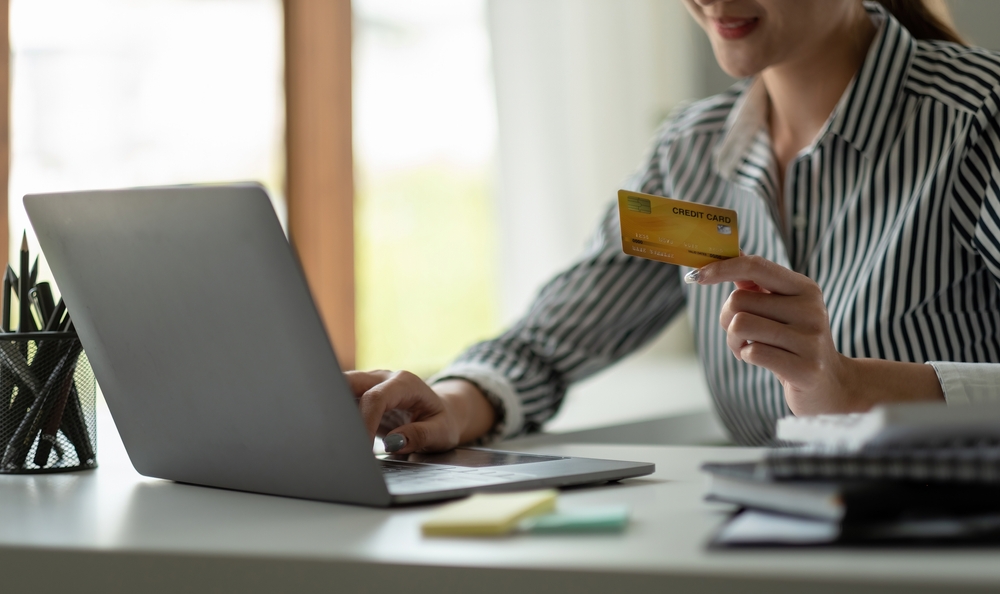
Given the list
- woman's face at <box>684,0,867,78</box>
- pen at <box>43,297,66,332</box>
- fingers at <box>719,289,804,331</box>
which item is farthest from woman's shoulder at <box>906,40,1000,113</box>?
pen at <box>43,297,66,332</box>

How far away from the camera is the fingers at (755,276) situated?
759 mm

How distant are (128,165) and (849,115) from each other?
129 cm

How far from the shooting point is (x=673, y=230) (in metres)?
0.74

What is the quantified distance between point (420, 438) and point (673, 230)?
314 millimetres

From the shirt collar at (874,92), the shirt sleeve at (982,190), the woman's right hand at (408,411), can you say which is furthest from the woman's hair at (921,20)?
the woman's right hand at (408,411)

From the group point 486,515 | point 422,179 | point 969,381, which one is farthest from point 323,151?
point 486,515

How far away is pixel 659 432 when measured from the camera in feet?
4.96

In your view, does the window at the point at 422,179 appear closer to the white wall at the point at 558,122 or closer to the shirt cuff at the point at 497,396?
the white wall at the point at 558,122

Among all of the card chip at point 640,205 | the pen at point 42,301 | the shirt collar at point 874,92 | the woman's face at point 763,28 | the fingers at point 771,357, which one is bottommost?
the fingers at point 771,357

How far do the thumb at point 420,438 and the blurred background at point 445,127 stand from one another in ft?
2.96

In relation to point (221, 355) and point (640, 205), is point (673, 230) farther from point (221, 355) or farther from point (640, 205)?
point (221, 355)

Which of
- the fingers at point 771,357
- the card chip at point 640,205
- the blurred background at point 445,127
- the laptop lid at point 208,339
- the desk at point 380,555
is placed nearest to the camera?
the desk at point 380,555

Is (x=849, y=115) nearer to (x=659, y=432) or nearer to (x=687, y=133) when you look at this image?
(x=687, y=133)

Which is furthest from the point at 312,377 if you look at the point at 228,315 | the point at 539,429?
the point at 539,429
